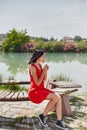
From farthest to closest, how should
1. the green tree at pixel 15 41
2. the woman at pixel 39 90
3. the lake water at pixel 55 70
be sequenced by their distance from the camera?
the green tree at pixel 15 41 < the lake water at pixel 55 70 < the woman at pixel 39 90

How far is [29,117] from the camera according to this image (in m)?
5.80

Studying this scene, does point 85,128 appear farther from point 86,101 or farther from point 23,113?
point 86,101

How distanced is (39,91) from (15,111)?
1.36 meters

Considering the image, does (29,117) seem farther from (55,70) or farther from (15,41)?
(15,41)

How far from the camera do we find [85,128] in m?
5.18

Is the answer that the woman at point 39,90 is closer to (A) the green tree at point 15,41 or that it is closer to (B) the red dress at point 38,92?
(B) the red dress at point 38,92

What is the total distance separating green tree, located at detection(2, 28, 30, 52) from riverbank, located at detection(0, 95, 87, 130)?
4271 cm

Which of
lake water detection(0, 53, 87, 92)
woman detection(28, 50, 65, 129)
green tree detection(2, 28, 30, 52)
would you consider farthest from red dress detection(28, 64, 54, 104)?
green tree detection(2, 28, 30, 52)

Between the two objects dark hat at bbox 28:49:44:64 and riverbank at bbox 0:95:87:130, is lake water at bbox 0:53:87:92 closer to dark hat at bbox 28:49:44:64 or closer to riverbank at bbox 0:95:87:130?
riverbank at bbox 0:95:87:130

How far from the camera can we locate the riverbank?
17.3 ft

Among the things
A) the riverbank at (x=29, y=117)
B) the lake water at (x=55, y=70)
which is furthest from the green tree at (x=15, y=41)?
the riverbank at (x=29, y=117)

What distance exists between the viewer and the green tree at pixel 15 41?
163 feet

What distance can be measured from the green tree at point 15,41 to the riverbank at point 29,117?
140 feet

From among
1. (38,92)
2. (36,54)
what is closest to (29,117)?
(38,92)
